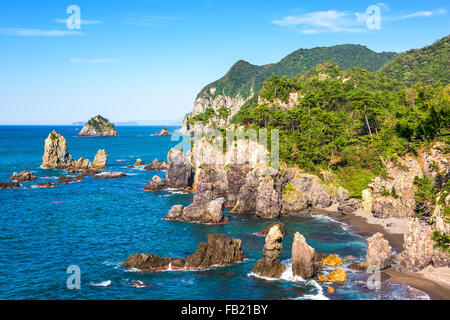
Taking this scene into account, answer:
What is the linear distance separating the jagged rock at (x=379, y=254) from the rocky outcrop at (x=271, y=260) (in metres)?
11.2

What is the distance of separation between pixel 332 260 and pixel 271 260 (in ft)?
29.1

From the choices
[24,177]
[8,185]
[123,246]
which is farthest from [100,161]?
[123,246]

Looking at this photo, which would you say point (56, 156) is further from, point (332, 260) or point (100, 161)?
point (332, 260)

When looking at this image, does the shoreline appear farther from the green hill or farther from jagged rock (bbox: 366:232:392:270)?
the green hill

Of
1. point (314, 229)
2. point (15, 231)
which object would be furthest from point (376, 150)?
point (15, 231)

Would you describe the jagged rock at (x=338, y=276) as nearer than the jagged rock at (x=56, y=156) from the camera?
Yes

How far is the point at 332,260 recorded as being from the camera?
49.2 m

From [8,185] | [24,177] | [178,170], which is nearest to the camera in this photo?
[178,170]

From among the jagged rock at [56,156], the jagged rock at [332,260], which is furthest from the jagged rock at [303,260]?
the jagged rock at [56,156]

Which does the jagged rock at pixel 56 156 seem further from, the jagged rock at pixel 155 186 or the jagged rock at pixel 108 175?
the jagged rock at pixel 155 186

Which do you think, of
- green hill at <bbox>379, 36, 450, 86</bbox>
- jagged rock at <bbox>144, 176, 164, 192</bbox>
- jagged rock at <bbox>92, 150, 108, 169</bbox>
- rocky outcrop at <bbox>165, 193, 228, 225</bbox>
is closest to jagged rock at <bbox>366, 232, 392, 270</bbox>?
rocky outcrop at <bbox>165, 193, 228, 225</bbox>

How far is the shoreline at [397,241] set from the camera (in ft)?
135

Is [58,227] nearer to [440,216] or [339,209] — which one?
[339,209]

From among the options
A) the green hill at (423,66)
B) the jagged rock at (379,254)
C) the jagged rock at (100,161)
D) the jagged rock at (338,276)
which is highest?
the green hill at (423,66)
